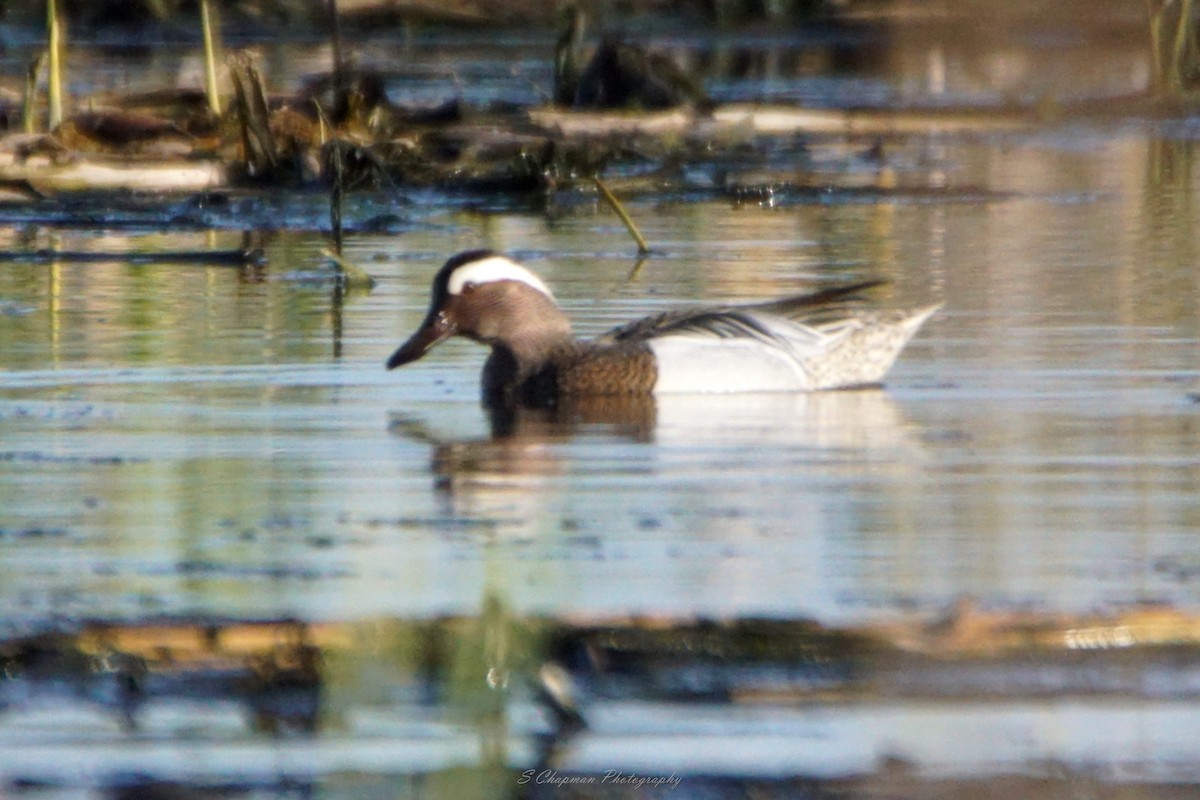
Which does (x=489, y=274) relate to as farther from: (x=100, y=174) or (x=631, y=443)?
(x=100, y=174)

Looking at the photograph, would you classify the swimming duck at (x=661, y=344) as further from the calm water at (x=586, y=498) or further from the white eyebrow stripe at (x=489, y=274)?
the calm water at (x=586, y=498)

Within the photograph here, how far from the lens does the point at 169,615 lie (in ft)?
18.1

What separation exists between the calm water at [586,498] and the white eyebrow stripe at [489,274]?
36 cm

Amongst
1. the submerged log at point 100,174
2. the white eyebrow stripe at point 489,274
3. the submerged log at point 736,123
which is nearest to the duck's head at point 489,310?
the white eyebrow stripe at point 489,274

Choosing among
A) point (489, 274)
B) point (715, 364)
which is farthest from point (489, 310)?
point (715, 364)

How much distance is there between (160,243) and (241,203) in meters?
1.44

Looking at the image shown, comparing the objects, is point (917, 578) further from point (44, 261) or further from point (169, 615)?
point (44, 261)

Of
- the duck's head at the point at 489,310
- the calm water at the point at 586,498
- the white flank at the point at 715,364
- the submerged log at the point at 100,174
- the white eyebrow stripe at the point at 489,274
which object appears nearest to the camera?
the calm water at the point at 586,498

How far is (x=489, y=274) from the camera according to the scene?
31.7 ft

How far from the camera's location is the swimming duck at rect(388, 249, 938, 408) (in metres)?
9.15

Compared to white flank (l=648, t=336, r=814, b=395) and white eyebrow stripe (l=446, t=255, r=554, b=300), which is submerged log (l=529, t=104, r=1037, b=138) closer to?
white eyebrow stripe (l=446, t=255, r=554, b=300)

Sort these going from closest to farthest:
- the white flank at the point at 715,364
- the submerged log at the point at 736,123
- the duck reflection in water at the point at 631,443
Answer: the duck reflection in water at the point at 631,443 → the white flank at the point at 715,364 → the submerged log at the point at 736,123

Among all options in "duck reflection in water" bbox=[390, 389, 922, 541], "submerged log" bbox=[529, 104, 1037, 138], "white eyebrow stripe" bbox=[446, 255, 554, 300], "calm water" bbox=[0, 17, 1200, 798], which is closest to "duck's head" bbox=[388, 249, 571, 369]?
"white eyebrow stripe" bbox=[446, 255, 554, 300]

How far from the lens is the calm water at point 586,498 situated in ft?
14.9
